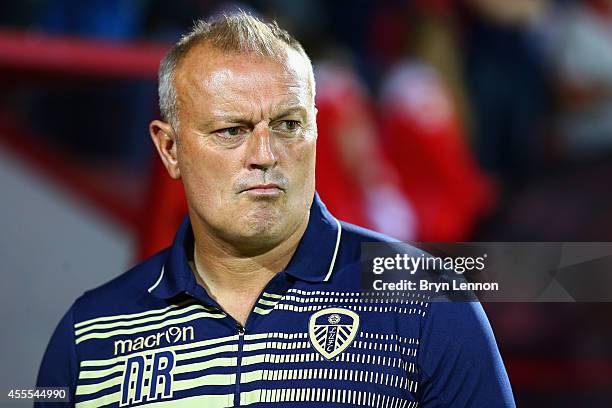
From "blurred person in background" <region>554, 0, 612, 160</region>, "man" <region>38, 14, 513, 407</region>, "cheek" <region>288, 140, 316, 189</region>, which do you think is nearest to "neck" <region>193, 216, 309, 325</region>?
"man" <region>38, 14, 513, 407</region>

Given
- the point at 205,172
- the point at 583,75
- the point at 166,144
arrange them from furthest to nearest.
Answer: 1. the point at 583,75
2. the point at 166,144
3. the point at 205,172

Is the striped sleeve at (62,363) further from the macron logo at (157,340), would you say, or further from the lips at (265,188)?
the lips at (265,188)

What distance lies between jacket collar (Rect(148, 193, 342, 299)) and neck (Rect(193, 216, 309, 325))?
22 millimetres

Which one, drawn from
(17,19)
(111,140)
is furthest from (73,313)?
(17,19)

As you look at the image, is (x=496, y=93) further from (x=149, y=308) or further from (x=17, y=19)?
(x=149, y=308)

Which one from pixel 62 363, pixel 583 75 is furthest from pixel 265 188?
pixel 583 75

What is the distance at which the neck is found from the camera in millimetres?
2012

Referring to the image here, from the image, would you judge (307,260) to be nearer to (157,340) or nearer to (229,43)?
(157,340)

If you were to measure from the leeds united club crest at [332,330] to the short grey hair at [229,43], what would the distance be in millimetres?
396

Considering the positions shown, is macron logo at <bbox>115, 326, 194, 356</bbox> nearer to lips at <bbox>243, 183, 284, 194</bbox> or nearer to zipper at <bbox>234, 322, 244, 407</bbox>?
zipper at <bbox>234, 322, 244, 407</bbox>

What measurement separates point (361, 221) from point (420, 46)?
5.20 feet

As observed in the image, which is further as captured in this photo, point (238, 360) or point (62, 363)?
point (62, 363)

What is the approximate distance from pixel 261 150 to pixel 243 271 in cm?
25

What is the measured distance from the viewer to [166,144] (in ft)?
6.89
